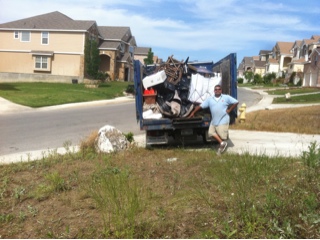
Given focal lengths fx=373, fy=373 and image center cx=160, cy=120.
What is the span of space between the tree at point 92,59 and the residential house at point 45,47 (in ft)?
4.84

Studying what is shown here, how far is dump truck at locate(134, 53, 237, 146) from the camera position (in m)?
8.83

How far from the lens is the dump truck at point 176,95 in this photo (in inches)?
348

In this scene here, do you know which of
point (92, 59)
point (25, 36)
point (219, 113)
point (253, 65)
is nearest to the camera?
point (219, 113)

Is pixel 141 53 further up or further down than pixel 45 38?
further up

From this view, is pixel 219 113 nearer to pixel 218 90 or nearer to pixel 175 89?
pixel 218 90

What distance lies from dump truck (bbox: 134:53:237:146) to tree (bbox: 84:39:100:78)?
105 ft

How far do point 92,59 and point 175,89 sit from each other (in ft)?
108

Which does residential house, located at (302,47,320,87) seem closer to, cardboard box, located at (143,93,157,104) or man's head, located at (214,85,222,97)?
cardboard box, located at (143,93,157,104)

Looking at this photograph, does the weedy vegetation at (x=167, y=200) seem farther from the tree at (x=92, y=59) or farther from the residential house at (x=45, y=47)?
the residential house at (x=45, y=47)

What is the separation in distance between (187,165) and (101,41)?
47.3 metres

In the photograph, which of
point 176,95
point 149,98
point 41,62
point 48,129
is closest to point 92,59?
point 41,62

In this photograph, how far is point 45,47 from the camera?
4550 cm

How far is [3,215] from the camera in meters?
4.57

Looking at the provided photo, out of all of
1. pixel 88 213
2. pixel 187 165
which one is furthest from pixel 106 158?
pixel 88 213
